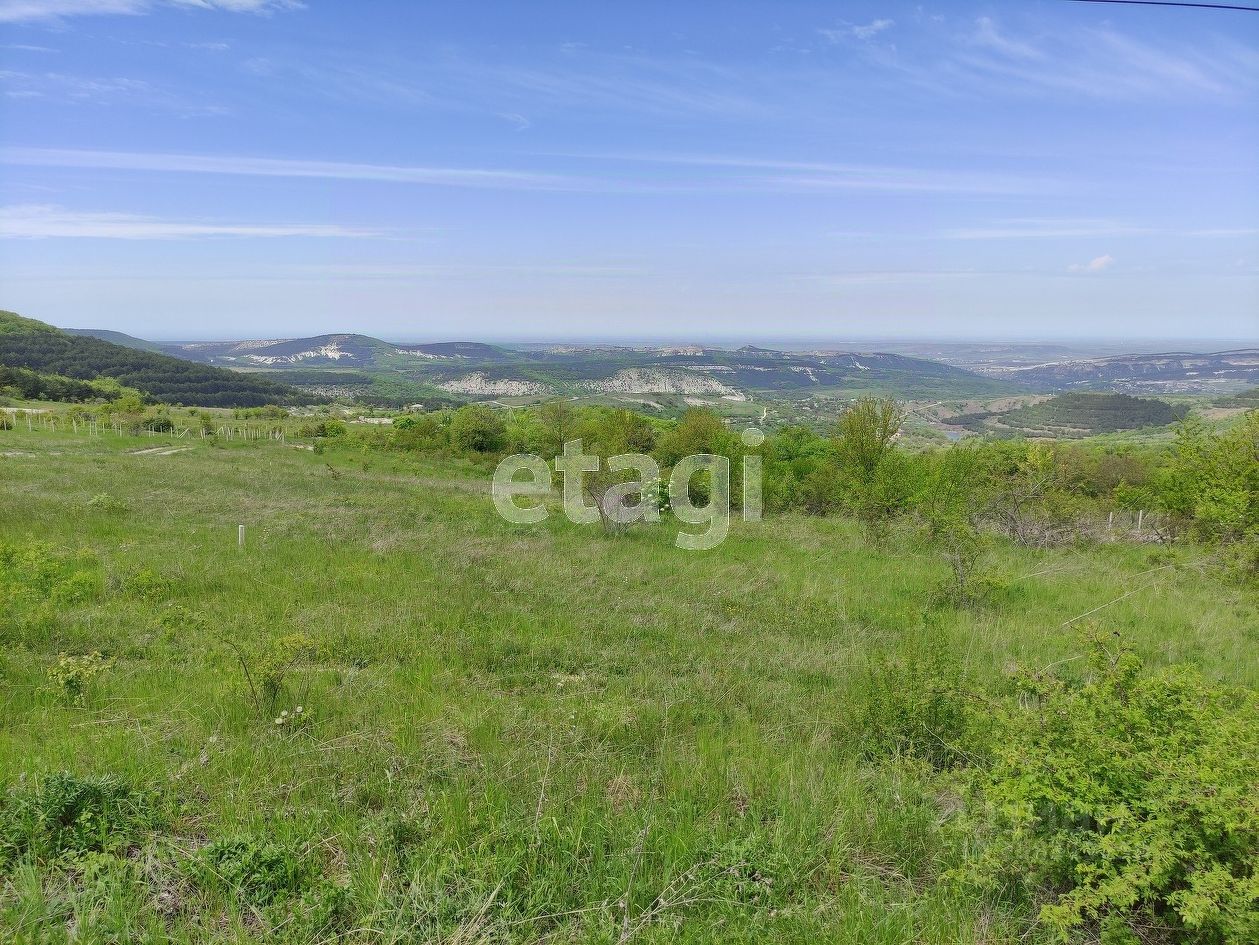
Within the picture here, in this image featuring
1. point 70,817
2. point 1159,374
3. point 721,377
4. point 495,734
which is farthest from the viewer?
point 721,377

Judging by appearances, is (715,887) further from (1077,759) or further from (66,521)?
(66,521)

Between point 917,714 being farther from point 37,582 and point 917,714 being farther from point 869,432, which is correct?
point 869,432

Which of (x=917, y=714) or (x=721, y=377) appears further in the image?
(x=721, y=377)

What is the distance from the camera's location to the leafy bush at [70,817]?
2.94 m

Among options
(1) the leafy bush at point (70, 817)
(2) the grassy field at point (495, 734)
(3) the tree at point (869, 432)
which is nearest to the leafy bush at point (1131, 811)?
(2) the grassy field at point (495, 734)

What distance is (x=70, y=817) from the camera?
3146 millimetres

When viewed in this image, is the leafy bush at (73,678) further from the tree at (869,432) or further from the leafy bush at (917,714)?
the tree at (869,432)

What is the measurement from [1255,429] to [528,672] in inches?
439

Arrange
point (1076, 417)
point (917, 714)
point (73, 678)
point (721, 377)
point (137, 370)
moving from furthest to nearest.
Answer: point (721, 377) → point (137, 370) → point (1076, 417) → point (73, 678) → point (917, 714)

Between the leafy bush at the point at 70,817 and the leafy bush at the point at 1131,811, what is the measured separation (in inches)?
160

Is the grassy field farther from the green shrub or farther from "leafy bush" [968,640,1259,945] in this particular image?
"leafy bush" [968,640,1259,945]

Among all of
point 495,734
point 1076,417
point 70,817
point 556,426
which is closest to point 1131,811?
point 495,734

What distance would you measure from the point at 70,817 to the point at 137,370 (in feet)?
420

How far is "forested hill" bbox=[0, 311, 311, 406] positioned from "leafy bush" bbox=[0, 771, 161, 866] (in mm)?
107909
